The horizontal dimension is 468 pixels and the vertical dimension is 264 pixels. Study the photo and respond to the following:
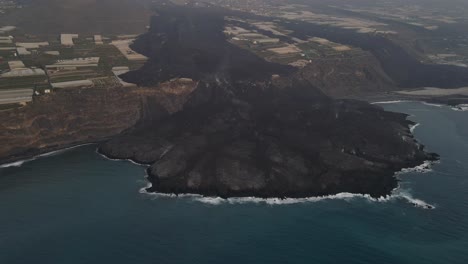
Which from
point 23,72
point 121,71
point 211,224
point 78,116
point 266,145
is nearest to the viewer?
point 211,224

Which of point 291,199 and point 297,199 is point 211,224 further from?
point 297,199

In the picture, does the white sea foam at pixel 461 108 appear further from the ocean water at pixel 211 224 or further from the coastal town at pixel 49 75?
the coastal town at pixel 49 75

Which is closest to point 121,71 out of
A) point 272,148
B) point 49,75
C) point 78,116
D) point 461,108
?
point 49,75

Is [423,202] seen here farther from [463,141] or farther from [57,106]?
[57,106]

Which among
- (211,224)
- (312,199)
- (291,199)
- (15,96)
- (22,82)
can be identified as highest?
(22,82)

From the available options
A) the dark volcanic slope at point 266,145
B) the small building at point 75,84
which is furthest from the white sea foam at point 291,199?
the small building at point 75,84

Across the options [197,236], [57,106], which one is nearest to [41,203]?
[197,236]

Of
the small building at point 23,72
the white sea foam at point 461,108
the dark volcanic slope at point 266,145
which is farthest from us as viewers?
the white sea foam at point 461,108
